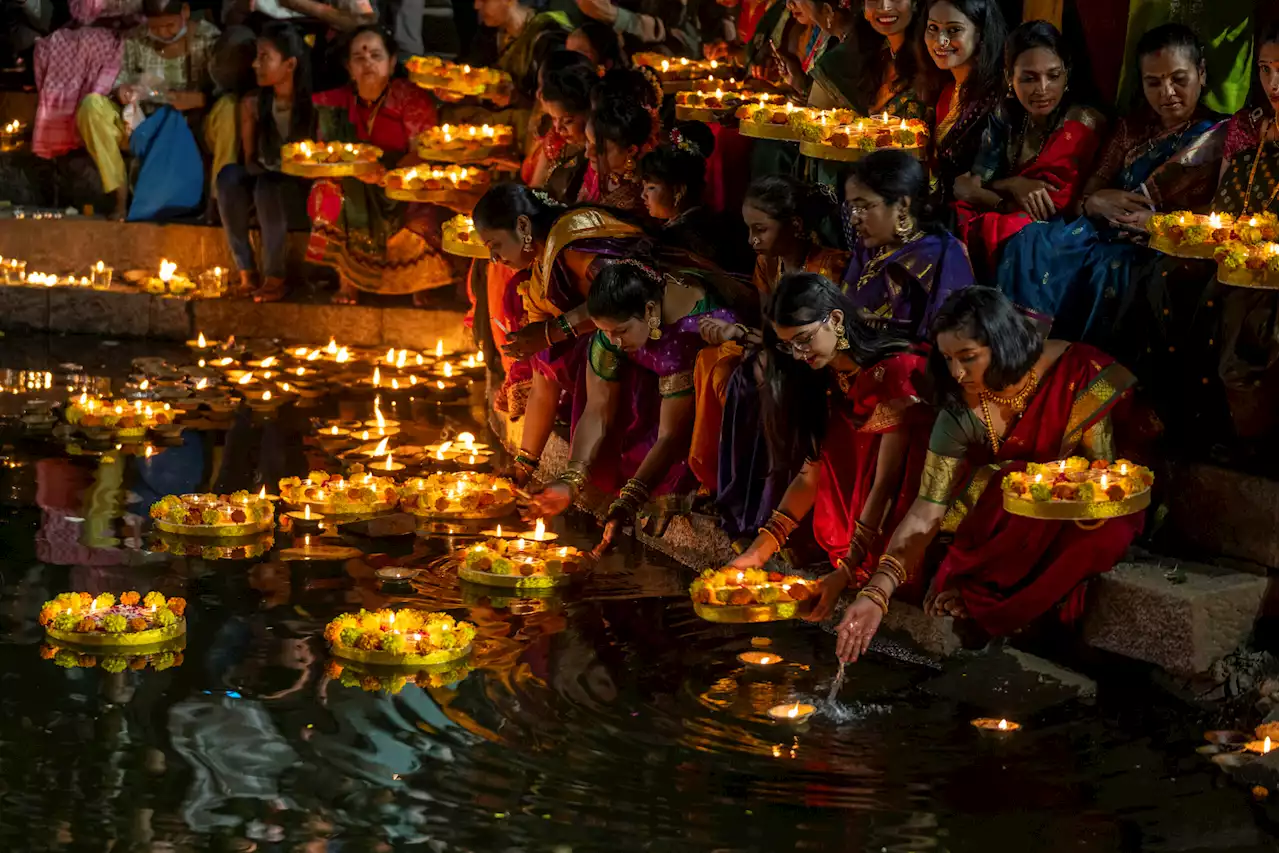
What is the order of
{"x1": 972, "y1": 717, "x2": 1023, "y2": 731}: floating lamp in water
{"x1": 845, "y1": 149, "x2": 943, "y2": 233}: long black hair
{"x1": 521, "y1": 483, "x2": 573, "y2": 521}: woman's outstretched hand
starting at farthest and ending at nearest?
{"x1": 521, "y1": 483, "x2": 573, "y2": 521}: woman's outstretched hand, {"x1": 845, "y1": 149, "x2": 943, "y2": 233}: long black hair, {"x1": 972, "y1": 717, "x2": 1023, "y2": 731}: floating lamp in water

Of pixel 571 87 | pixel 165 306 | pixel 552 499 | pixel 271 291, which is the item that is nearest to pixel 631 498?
pixel 552 499

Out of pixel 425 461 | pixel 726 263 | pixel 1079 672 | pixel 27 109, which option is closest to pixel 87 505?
pixel 425 461

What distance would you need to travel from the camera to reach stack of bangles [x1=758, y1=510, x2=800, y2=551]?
620 centimetres

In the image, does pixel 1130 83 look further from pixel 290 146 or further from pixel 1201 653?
pixel 290 146

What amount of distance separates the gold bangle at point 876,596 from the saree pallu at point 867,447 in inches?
10.2

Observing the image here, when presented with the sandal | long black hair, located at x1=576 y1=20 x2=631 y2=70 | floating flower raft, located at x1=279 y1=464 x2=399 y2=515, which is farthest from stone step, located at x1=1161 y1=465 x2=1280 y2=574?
the sandal

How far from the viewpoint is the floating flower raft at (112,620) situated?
18.8 feet

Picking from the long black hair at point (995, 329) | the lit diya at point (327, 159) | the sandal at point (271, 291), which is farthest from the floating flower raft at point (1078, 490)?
the sandal at point (271, 291)

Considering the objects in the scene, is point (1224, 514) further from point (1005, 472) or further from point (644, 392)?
point (644, 392)

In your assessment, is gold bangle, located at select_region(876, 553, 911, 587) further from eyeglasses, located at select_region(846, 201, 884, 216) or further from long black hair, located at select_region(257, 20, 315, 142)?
long black hair, located at select_region(257, 20, 315, 142)

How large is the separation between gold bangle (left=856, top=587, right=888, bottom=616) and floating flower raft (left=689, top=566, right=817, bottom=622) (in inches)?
8.4

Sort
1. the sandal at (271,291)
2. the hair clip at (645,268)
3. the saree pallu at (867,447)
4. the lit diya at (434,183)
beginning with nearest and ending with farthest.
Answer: the saree pallu at (867,447) → the hair clip at (645,268) → the lit diya at (434,183) → the sandal at (271,291)

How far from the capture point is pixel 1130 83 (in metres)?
6.85

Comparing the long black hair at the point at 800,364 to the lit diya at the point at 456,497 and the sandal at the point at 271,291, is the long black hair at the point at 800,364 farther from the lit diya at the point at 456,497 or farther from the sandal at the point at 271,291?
the sandal at the point at 271,291
